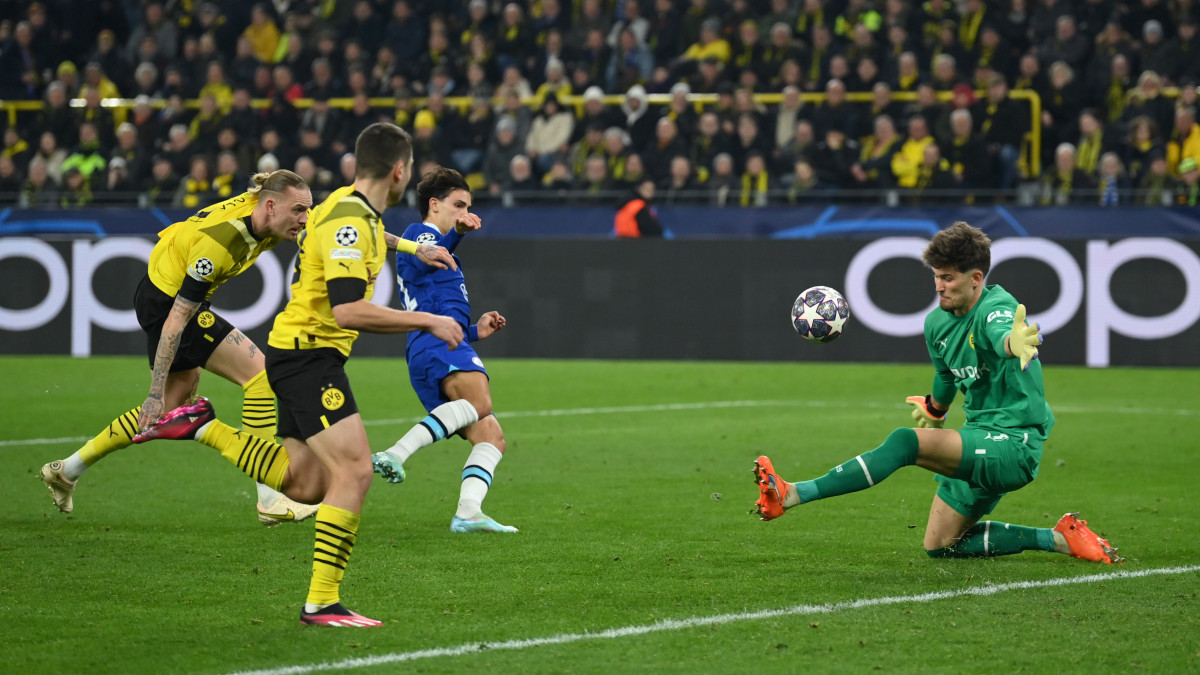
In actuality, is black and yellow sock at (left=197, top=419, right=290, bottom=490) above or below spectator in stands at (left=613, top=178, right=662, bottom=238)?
below

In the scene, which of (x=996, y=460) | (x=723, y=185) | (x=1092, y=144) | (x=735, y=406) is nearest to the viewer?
(x=996, y=460)

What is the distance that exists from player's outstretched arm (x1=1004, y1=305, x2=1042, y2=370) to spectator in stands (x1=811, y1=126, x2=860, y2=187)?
503 inches

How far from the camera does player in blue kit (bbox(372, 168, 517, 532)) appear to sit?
7656 millimetres

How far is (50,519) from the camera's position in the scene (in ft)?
26.2

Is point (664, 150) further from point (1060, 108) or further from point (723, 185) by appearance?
point (1060, 108)

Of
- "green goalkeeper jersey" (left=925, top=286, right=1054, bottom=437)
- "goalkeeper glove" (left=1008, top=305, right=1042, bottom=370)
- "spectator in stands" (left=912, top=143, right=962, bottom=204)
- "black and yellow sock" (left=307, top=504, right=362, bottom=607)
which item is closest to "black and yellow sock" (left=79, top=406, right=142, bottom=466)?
"black and yellow sock" (left=307, top=504, right=362, bottom=607)

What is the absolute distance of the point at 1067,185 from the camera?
→ 17469 millimetres

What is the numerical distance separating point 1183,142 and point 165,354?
45.7ft

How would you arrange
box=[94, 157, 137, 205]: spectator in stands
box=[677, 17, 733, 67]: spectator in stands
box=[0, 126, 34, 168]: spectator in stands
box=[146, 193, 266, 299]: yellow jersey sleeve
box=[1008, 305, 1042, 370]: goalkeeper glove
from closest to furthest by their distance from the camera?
1. box=[1008, 305, 1042, 370]: goalkeeper glove
2. box=[146, 193, 266, 299]: yellow jersey sleeve
3. box=[677, 17, 733, 67]: spectator in stands
4. box=[94, 157, 137, 205]: spectator in stands
5. box=[0, 126, 34, 168]: spectator in stands

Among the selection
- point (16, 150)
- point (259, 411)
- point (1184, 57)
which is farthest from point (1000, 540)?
point (16, 150)

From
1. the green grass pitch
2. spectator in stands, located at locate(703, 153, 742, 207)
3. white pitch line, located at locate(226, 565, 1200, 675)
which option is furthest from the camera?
spectator in stands, located at locate(703, 153, 742, 207)

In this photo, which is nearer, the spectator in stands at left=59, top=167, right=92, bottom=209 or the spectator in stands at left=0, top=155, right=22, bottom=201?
the spectator in stands at left=59, top=167, right=92, bottom=209

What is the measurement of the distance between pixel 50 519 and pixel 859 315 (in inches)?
425

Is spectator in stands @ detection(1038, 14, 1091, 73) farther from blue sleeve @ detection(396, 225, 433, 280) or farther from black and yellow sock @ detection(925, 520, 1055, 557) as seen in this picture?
black and yellow sock @ detection(925, 520, 1055, 557)
